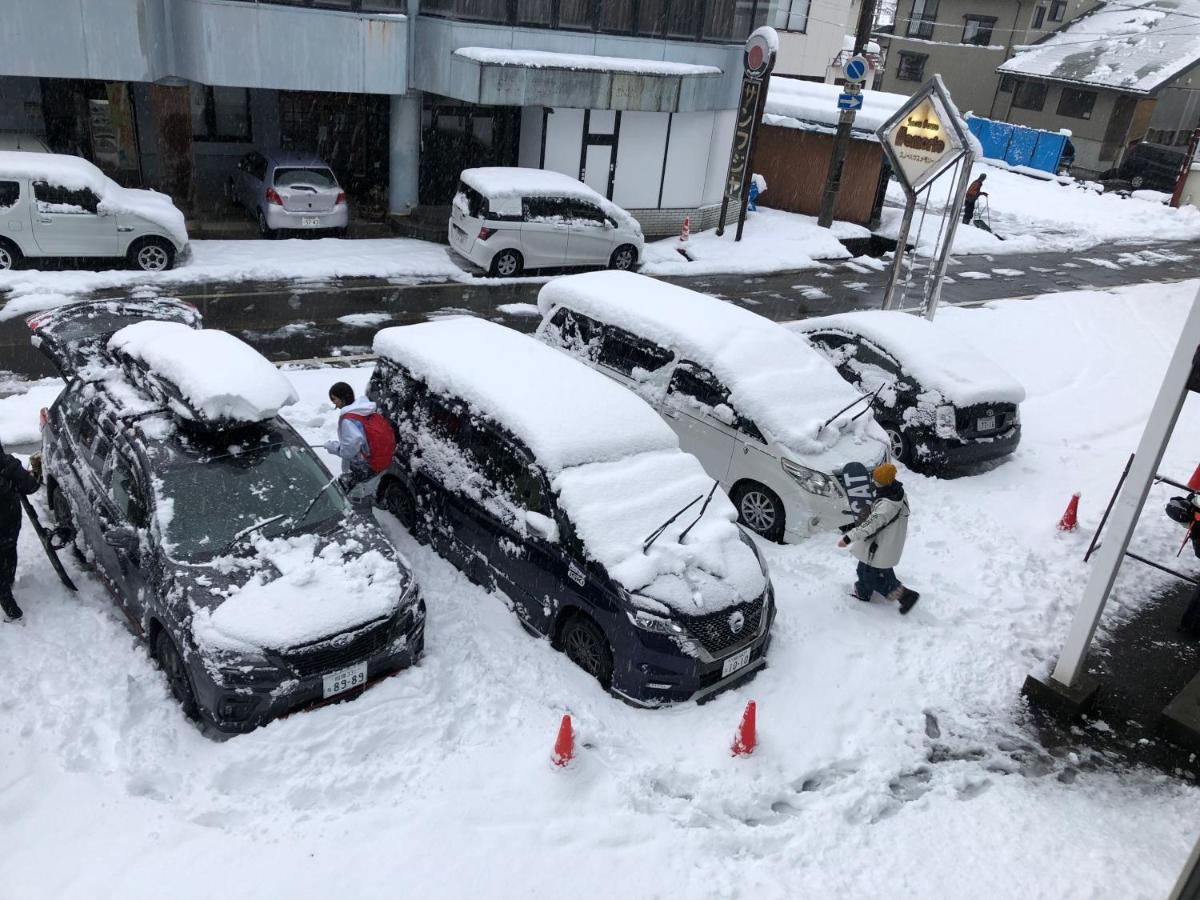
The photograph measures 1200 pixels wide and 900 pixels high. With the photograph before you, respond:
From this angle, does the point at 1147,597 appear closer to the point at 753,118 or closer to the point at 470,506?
the point at 470,506

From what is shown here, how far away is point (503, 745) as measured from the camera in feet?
19.9

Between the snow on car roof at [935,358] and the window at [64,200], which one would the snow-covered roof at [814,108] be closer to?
the snow on car roof at [935,358]

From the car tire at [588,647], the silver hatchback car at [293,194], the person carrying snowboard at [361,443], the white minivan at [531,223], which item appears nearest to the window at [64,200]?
the silver hatchback car at [293,194]

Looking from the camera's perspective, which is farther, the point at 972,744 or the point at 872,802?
the point at 972,744

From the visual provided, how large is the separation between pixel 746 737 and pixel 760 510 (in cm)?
338

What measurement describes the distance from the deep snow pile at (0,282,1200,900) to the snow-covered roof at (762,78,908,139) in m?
20.0

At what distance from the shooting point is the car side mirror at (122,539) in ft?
20.2

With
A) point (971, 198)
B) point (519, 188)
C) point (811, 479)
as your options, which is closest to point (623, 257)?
point (519, 188)

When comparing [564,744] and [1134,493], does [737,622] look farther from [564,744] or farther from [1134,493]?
[1134,493]

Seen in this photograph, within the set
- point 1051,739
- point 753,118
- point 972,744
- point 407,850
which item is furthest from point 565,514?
point 753,118

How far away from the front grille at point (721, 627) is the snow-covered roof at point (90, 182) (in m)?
13.0

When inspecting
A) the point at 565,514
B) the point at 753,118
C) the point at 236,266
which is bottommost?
the point at 236,266

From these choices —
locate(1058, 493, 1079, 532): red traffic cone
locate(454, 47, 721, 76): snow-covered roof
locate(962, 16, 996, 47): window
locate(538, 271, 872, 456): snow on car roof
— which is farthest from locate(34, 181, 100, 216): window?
locate(962, 16, 996, 47): window

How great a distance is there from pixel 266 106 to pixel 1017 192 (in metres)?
25.4
